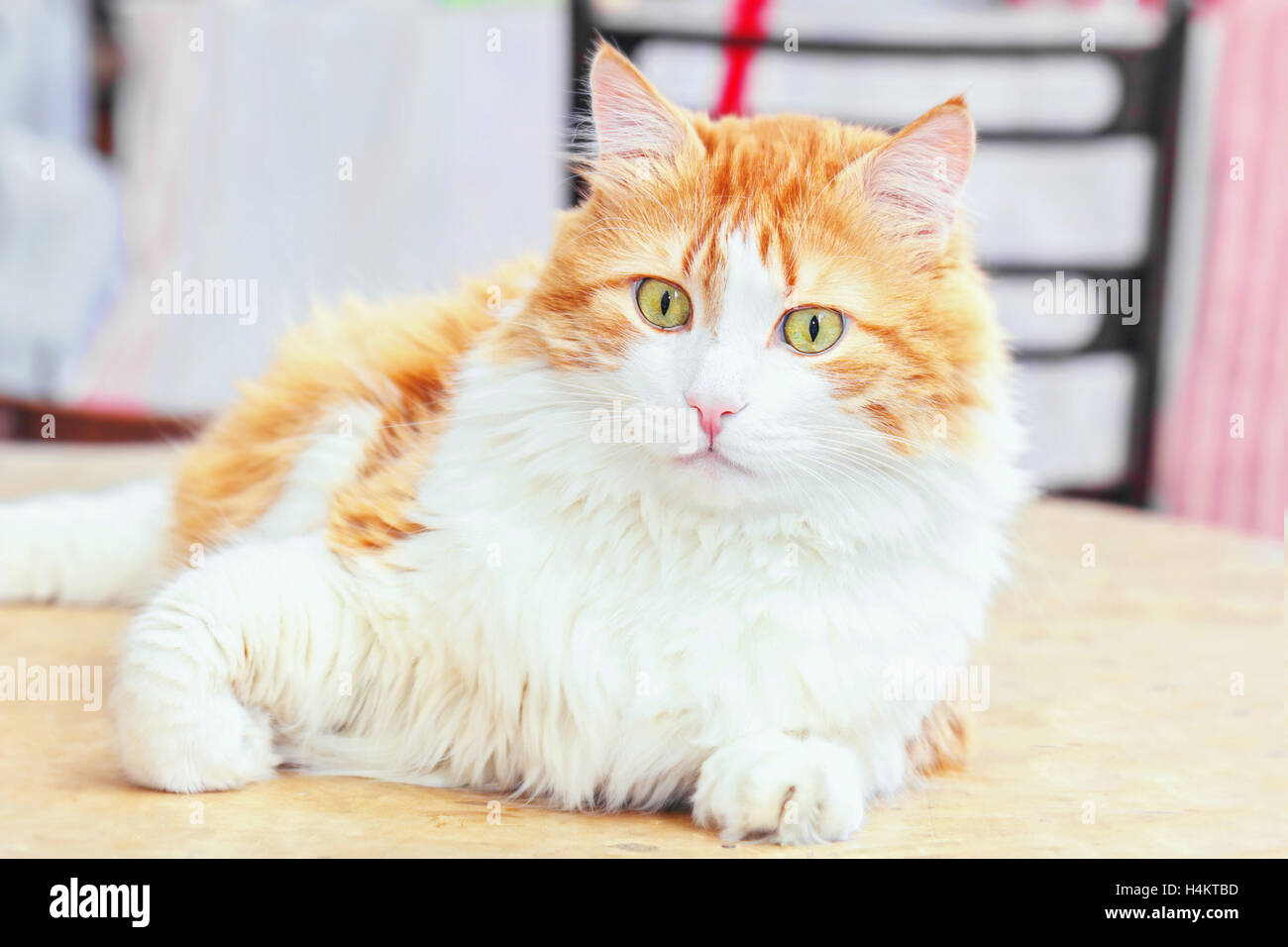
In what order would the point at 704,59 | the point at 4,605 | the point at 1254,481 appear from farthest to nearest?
the point at 1254,481 < the point at 704,59 < the point at 4,605

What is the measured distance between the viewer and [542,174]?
4.54 metres

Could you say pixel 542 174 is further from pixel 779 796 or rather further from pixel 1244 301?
pixel 779 796

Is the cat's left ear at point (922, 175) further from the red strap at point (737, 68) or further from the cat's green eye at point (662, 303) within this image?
the red strap at point (737, 68)

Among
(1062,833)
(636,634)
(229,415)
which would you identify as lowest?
(1062,833)

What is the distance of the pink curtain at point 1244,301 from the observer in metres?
3.10

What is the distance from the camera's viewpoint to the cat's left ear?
1.07 m

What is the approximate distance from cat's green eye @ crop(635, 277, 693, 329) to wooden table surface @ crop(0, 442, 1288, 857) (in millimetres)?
422

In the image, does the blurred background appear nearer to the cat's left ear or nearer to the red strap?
the red strap

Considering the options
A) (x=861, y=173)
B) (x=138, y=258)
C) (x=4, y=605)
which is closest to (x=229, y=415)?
(x=4, y=605)

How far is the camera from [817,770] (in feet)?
3.28

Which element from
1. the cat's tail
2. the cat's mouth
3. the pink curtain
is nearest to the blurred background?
the pink curtain

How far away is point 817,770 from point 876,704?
11cm

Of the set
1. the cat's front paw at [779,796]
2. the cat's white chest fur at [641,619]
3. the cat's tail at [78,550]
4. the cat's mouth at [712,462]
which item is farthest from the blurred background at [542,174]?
the cat's front paw at [779,796]
